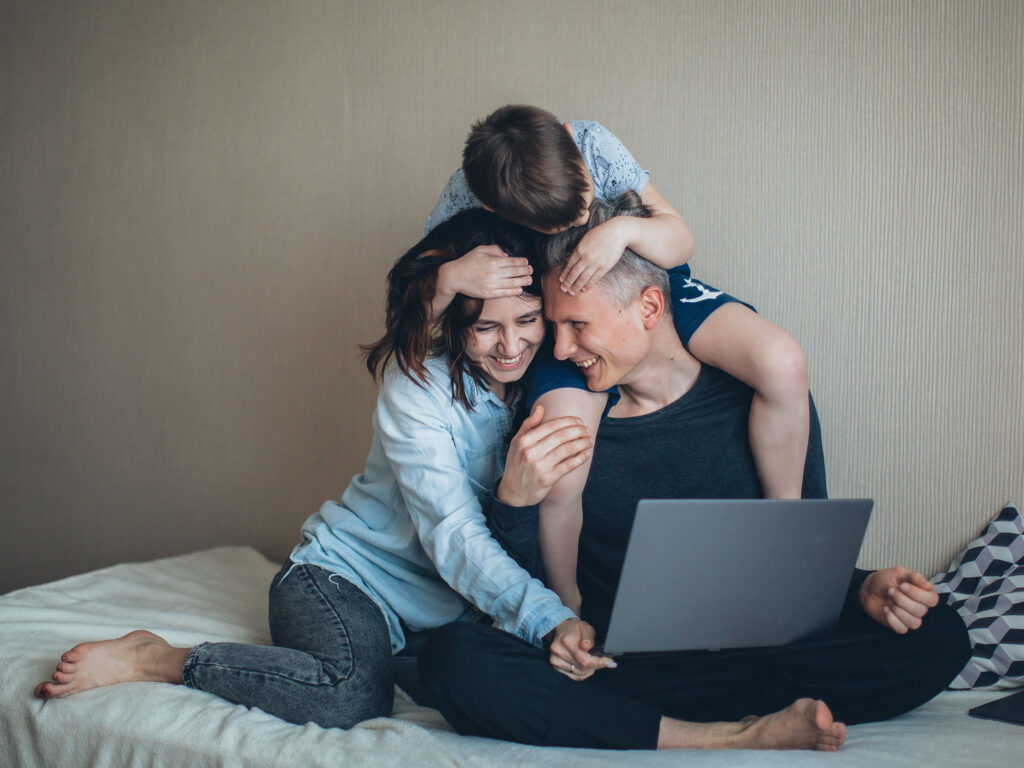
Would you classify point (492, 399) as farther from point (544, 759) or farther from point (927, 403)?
A: point (927, 403)

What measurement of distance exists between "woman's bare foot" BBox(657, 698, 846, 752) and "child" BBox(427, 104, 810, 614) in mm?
350

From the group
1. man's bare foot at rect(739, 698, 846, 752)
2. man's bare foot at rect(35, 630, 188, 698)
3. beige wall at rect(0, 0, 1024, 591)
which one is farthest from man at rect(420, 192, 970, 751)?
man's bare foot at rect(35, 630, 188, 698)

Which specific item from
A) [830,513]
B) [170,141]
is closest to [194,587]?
[170,141]

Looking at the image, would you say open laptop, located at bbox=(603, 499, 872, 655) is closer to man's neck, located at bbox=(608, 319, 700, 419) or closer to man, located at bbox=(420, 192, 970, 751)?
man, located at bbox=(420, 192, 970, 751)

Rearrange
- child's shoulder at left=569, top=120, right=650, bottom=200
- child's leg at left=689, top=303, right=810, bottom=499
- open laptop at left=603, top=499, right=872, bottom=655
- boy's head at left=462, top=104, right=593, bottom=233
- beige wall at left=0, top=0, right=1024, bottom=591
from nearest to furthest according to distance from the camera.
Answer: open laptop at left=603, top=499, right=872, bottom=655 → boy's head at left=462, top=104, right=593, bottom=233 → child's leg at left=689, top=303, right=810, bottom=499 → child's shoulder at left=569, top=120, right=650, bottom=200 → beige wall at left=0, top=0, right=1024, bottom=591

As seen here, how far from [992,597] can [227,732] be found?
1434 mm

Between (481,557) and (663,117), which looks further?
(663,117)

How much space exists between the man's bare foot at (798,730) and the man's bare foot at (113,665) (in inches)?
38.9

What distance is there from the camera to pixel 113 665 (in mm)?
1412

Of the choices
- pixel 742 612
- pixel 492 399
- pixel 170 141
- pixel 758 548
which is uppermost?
pixel 170 141

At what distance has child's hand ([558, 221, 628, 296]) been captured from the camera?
4.49 ft

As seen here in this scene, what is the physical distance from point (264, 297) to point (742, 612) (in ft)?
5.38

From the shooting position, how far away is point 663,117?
74.0 inches

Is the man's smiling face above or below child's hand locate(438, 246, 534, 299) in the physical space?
below
